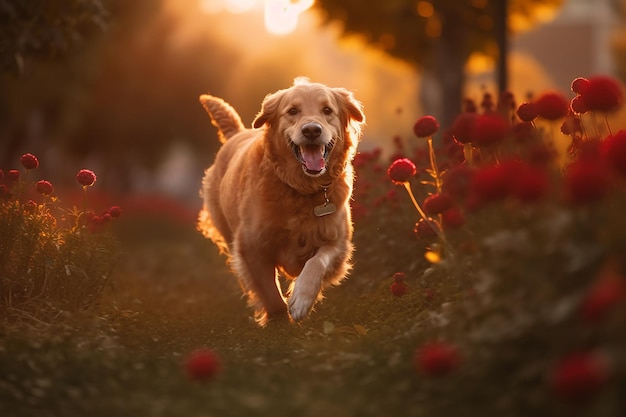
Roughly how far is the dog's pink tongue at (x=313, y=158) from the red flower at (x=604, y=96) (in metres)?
2.45

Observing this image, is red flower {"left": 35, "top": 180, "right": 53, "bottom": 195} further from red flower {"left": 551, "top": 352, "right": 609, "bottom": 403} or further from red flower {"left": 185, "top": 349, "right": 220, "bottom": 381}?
red flower {"left": 551, "top": 352, "right": 609, "bottom": 403}

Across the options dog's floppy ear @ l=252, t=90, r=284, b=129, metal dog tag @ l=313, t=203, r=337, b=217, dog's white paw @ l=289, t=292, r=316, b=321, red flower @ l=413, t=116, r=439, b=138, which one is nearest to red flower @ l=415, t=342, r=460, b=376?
red flower @ l=413, t=116, r=439, b=138

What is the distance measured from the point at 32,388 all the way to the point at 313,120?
2.95 m

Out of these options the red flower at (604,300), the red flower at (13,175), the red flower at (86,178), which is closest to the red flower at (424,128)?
the red flower at (86,178)

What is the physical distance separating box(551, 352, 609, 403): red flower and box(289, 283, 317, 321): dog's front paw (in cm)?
335

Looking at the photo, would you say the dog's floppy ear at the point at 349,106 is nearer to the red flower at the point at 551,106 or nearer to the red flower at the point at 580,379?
the red flower at the point at 551,106

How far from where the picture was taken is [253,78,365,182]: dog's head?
21.3 feet

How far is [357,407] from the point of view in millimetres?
3893

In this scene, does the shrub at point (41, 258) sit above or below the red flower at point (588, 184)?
above

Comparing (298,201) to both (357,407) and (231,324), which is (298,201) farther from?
(357,407)

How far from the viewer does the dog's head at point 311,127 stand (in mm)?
6480

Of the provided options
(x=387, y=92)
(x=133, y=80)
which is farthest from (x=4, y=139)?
(x=387, y=92)

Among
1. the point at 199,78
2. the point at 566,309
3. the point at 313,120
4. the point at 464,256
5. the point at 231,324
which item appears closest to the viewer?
the point at 566,309

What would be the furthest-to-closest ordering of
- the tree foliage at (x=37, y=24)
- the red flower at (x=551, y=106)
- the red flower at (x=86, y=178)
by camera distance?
the tree foliage at (x=37, y=24), the red flower at (x=86, y=178), the red flower at (x=551, y=106)
